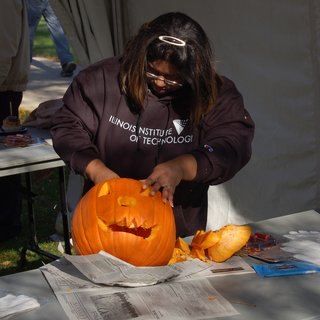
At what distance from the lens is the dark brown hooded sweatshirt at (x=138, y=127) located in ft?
8.63

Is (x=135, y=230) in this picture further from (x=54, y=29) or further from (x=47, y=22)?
(x=54, y=29)

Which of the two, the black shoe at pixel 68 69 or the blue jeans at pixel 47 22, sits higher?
the blue jeans at pixel 47 22

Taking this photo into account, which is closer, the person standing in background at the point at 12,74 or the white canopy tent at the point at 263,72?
the white canopy tent at the point at 263,72

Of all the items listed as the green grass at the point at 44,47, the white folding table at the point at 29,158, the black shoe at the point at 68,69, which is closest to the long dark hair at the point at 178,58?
the white folding table at the point at 29,158

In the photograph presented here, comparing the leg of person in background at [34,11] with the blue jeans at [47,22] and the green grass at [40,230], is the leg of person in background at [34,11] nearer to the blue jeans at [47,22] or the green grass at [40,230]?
the blue jeans at [47,22]

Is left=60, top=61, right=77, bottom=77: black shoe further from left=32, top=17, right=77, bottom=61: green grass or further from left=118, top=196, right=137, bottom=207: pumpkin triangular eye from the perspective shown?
left=118, top=196, right=137, bottom=207: pumpkin triangular eye

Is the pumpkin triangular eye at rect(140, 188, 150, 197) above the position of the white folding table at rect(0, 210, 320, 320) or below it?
above

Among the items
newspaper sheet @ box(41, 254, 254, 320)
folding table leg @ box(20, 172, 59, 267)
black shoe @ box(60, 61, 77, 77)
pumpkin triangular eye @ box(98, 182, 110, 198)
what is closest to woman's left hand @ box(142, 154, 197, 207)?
pumpkin triangular eye @ box(98, 182, 110, 198)

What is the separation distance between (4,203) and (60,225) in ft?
1.37

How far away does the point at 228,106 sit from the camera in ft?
8.77

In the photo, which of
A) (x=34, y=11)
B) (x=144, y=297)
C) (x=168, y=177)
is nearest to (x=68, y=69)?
(x=34, y=11)

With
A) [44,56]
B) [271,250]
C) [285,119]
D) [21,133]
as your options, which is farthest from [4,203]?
[44,56]

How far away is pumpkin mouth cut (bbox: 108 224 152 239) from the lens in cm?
228

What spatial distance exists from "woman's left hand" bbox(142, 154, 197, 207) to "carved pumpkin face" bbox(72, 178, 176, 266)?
0.02 meters
